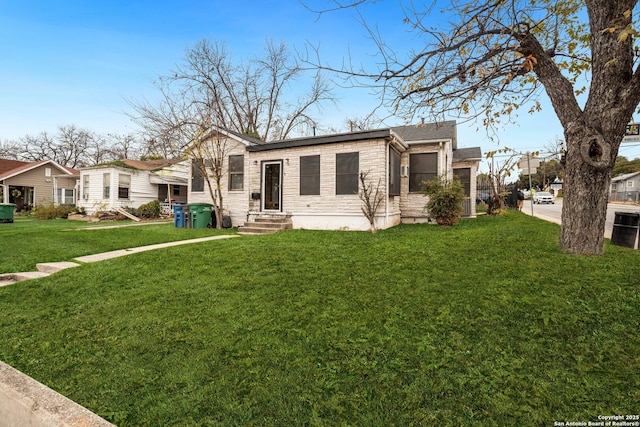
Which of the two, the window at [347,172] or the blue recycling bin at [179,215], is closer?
the window at [347,172]

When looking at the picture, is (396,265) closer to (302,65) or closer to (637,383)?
(637,383)

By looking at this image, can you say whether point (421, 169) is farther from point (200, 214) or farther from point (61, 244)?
point (61, 244)

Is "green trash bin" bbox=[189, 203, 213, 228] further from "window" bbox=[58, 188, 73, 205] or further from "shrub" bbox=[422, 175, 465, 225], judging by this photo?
"window" bbox=[58, 188, 73, 205]

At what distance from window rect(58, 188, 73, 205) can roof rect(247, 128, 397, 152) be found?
23395 millimetres

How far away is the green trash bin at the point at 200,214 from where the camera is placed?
1134 cm

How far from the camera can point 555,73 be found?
4.65 meters

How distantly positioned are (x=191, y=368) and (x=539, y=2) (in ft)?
21.7

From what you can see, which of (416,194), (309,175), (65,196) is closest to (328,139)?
(309,175)

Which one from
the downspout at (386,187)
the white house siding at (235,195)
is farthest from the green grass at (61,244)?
the downspout at (386,187)

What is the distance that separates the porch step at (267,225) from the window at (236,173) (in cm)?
210

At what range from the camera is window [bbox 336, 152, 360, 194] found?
31.2 ft

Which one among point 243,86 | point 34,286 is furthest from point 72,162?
point 34,286

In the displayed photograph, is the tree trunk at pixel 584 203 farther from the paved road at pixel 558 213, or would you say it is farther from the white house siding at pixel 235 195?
the white house siding at pixel 235 195

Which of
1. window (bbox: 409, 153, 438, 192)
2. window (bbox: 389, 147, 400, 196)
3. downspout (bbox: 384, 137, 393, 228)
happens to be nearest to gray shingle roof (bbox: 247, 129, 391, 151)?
downspout (bbox: 384, 137, 393, 228)
